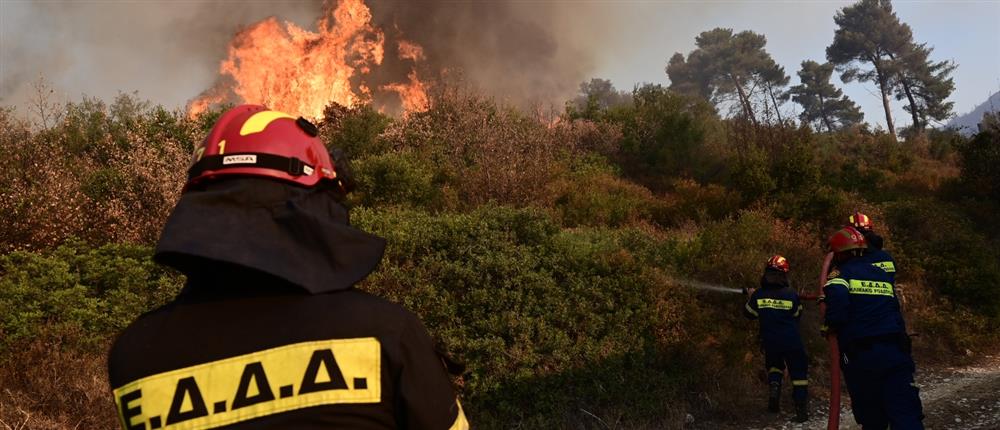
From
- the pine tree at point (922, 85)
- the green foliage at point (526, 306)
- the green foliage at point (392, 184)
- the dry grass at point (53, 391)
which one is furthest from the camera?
the pine tree at point (922, 85)

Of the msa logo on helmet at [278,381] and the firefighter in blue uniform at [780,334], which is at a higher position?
the msa logo on helmet at [278,381]

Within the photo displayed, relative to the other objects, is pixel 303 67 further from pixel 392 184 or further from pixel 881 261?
pixel 881 261

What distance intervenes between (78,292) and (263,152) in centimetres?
745

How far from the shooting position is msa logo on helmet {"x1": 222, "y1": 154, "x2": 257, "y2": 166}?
1.53 m

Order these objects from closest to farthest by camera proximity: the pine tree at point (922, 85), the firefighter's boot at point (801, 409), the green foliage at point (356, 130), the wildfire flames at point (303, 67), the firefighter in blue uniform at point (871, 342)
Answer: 1. the firefighter in blue uniform at point (871, 342)
2. the firefighter's boot at point (801, 409)
3. the green foliage at point (356, 130)
4. the wildfire flames at point (303, 67)
5. the pine tree at point (922, 85)

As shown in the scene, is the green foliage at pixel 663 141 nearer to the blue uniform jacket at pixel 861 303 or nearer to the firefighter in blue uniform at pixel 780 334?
the firefighter in blue uniform at pixel 780 334

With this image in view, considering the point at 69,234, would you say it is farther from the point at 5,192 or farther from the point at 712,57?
the point at 712,57

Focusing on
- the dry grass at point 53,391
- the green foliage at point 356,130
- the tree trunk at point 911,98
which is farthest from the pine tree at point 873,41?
the dry grass at point 53,391

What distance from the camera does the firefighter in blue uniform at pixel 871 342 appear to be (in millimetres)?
5051

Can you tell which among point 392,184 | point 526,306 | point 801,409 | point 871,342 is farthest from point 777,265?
point 392,184

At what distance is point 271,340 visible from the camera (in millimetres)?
1319

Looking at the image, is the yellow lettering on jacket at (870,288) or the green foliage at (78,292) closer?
the yellow lettering on jacket at (870,288)

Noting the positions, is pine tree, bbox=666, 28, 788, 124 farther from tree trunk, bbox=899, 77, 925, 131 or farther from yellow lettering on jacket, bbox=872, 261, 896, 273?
yellow lettering on jacket, bbox=872, 261, 896, 273

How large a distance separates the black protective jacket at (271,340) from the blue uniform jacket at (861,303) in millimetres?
5020
